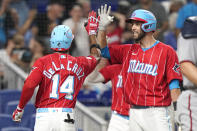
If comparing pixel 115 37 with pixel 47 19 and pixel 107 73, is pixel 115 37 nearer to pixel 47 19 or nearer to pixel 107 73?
pixel 47 19

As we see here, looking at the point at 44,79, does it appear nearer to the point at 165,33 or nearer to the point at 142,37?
the point at 142,37

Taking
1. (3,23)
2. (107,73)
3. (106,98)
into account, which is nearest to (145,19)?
(107,73)

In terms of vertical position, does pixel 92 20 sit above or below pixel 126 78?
above

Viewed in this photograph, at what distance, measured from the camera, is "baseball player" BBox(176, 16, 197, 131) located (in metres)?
5.20

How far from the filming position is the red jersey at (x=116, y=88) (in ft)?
23.7

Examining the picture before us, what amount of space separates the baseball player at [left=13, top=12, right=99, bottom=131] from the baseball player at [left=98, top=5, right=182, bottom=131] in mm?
472

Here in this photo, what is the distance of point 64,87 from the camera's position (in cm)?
582

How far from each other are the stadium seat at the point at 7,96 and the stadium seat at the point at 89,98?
139cm

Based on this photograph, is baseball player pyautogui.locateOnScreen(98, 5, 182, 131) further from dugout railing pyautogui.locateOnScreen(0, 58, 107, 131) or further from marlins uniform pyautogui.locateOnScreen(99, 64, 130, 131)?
dugout railing pyautogui.locateOnScreen(0, 58, 107, 131)

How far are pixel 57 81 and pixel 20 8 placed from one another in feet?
18.6

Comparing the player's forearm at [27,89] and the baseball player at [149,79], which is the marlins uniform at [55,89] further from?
the baseball player at [149,79]

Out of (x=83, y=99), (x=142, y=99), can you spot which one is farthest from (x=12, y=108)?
(x=142, y=99)

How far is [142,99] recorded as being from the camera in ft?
18.5

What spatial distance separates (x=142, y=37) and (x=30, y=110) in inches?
124
